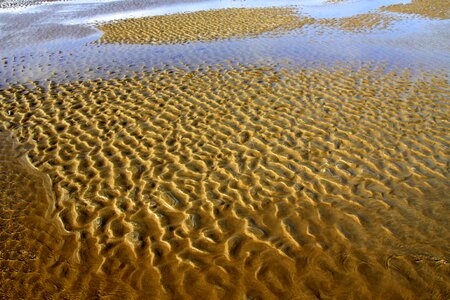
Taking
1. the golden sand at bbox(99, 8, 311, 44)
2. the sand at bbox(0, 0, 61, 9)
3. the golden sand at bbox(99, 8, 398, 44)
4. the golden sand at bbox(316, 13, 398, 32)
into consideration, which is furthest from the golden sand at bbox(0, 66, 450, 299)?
the sand at bbox(0, 0, 61, 9)

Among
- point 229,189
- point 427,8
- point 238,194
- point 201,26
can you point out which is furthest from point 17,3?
point 238,194

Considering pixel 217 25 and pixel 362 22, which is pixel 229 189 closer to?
pixel 217 25

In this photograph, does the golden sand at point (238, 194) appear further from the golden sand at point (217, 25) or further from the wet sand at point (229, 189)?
the golden sand at point (217, 25)

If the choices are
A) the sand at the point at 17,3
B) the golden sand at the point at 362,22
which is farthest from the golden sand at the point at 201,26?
the sand at the point at 17,3

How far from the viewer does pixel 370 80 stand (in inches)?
429

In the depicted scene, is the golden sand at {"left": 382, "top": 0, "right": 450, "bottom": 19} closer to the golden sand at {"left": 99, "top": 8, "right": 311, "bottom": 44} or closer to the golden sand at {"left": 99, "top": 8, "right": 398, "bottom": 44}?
the golden sand at {"left": 99, "top": 8, "right": 398, "bottom": 44}

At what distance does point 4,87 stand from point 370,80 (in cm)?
1276

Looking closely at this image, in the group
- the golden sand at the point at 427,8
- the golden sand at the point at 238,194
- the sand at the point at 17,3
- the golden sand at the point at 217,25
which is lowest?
the golden sand at the point at 238,194

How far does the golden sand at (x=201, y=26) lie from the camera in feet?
57.7

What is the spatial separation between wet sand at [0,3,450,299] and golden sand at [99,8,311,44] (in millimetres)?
7345

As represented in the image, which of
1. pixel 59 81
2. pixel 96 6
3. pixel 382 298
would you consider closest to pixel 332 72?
pixel 382 298

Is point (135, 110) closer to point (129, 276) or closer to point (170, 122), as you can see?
point (170, 122)

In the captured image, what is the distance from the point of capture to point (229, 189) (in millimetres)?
6020

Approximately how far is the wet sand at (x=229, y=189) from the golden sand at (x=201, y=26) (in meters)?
7.34
